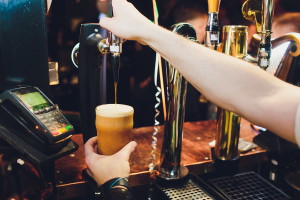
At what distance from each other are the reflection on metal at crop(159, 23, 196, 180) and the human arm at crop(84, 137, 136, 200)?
22 centimetres

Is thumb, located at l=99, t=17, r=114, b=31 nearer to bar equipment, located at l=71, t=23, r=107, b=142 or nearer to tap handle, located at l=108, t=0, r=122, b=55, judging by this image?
tap handle, located at l=108, t=0, r=122, b=55

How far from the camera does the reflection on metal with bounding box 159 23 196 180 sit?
122 cm

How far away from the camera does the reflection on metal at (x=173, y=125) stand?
122 cm

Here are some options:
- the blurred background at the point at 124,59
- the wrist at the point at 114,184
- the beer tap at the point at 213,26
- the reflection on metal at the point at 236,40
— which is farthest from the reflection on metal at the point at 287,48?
the blurred background at the point at 124,59

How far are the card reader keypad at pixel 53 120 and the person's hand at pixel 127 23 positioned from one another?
0.34 meters

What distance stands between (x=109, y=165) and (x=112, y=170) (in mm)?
21

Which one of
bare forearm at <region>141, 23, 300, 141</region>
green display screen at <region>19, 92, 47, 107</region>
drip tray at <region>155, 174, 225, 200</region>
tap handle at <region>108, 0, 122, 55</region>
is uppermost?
tap handle at <region>108, 0, 122, 55</region>

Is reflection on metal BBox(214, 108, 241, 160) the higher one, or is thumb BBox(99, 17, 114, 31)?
thumb BBox(99, 17, 114, 31)

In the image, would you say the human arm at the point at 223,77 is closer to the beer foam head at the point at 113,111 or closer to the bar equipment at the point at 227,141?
the beer foam head at the point at 113,111

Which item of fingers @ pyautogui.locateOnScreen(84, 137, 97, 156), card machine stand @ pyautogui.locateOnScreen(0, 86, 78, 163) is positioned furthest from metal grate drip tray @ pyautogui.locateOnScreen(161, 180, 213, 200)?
card machine stand @ pyautogui.locateOnScreen(0, 86, 78, 163)

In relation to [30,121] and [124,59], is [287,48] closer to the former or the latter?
[30,121]

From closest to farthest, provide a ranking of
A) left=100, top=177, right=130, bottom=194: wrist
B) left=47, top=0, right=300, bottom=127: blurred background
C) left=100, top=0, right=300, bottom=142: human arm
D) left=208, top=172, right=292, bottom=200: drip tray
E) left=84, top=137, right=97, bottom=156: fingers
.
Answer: left=100, top=0, right=300, bottom=142: human arm
left=100, top=177, right=130, bottom=194: wrist
left=84, top=137, right=97, bottom=156: fingers
left=208, top=172, right=292, bottom=200: drip tray
left=47, top=0, right=300, bottom=127: blurred background

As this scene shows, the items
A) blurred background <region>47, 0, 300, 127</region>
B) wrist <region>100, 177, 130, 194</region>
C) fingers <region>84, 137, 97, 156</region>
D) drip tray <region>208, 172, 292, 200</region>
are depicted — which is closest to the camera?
wrist <region>100, 177, 130, 194</region>

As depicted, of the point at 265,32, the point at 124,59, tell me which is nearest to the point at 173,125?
the point at 265,32
